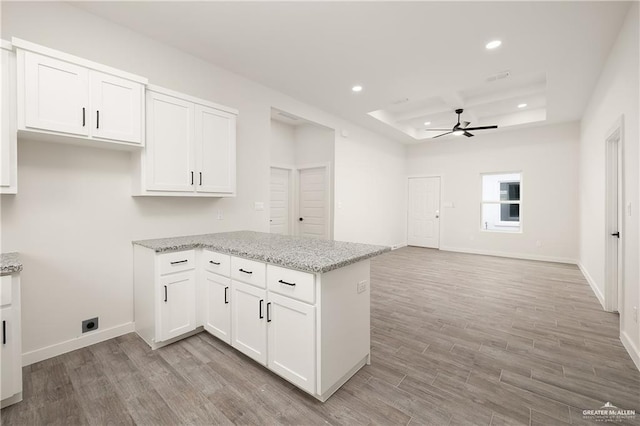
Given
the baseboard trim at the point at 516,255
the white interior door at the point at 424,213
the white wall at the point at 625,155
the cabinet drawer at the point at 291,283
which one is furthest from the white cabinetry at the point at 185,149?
the baseboard trim at the point at 516,255

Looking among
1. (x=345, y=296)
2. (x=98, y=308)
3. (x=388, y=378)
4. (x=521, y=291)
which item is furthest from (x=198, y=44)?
(x=521, y=291)

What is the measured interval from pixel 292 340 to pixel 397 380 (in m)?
0.86

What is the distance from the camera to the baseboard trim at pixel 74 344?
2.27 m

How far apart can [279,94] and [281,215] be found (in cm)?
269

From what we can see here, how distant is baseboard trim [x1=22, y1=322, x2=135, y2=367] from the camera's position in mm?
2266

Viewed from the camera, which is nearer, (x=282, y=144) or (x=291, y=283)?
(x=291, y=283)

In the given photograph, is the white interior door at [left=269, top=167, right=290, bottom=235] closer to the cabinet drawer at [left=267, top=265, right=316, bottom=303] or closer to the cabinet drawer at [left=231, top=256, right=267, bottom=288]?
the cabinet drawer at [left=231, top=256, right=267, bottom=288]

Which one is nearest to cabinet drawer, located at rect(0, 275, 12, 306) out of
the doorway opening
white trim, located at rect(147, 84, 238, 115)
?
white trim, located at rect(147, 84, 238, 115)

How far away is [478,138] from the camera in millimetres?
Answer: 7023

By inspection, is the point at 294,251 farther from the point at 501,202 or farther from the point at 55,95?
the point at 501,202

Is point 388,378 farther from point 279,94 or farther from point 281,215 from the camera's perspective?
point 281,215

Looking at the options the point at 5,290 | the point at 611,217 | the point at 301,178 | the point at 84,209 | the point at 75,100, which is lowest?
the point at 5,290

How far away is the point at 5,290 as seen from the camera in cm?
173

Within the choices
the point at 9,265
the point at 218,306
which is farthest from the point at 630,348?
the point at 9,265
